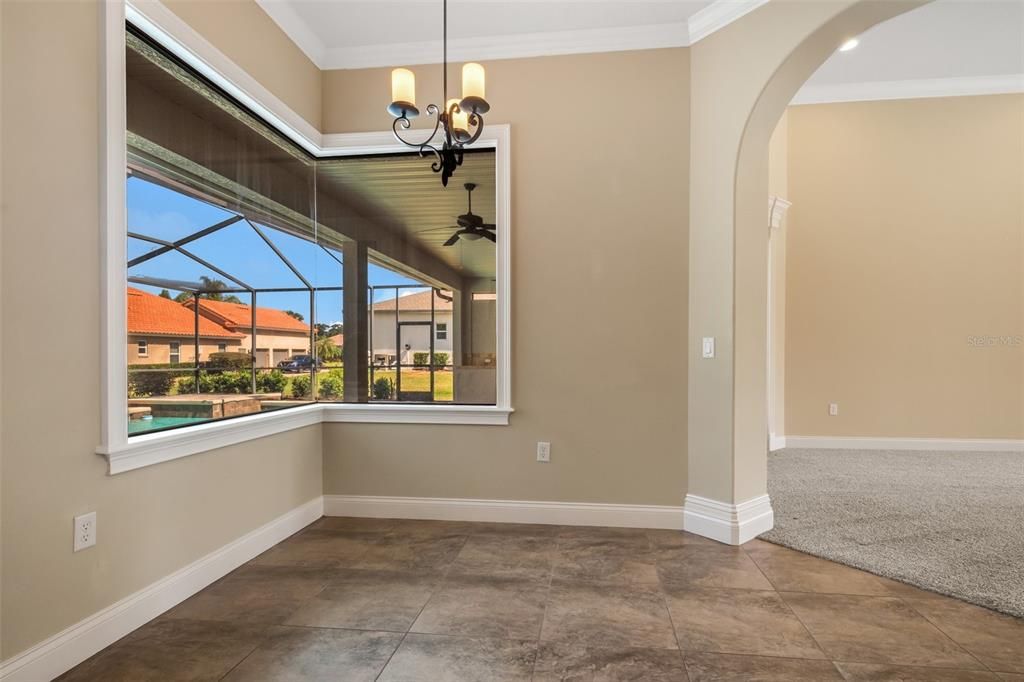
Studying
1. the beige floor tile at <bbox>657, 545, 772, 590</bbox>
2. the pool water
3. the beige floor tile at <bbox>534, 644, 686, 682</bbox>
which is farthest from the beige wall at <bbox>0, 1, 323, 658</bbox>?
the beige floor tile at <bbox>657, 545, 772, 590</bbox>

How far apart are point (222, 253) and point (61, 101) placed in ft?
3.05

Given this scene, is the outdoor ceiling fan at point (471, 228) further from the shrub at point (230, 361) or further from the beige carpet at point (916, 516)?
the beige carpet at point (916, 516)

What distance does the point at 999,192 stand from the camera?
5.21 metres

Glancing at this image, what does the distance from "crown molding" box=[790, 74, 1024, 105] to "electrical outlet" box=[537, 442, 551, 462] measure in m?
4.53

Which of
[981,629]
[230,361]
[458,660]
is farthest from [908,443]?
[230,361]

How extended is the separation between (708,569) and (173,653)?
91.4 inches

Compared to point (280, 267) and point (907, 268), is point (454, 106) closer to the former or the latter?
point (280, 267)

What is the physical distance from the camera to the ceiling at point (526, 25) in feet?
9.48

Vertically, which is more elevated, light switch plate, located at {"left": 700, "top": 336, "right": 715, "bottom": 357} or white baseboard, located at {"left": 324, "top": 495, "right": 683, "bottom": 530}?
light switch plate, located at {"left": 700, "top": 336, "right": 715, "bottom": 357}

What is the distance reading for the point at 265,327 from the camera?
292 centimetres

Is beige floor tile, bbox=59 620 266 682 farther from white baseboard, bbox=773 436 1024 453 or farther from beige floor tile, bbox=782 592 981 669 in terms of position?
white baseboard, bbox=773 436 1024 453

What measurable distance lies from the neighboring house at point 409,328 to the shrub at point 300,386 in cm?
45

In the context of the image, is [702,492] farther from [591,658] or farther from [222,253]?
[222,253]

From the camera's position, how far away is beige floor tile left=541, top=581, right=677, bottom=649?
1947mm
